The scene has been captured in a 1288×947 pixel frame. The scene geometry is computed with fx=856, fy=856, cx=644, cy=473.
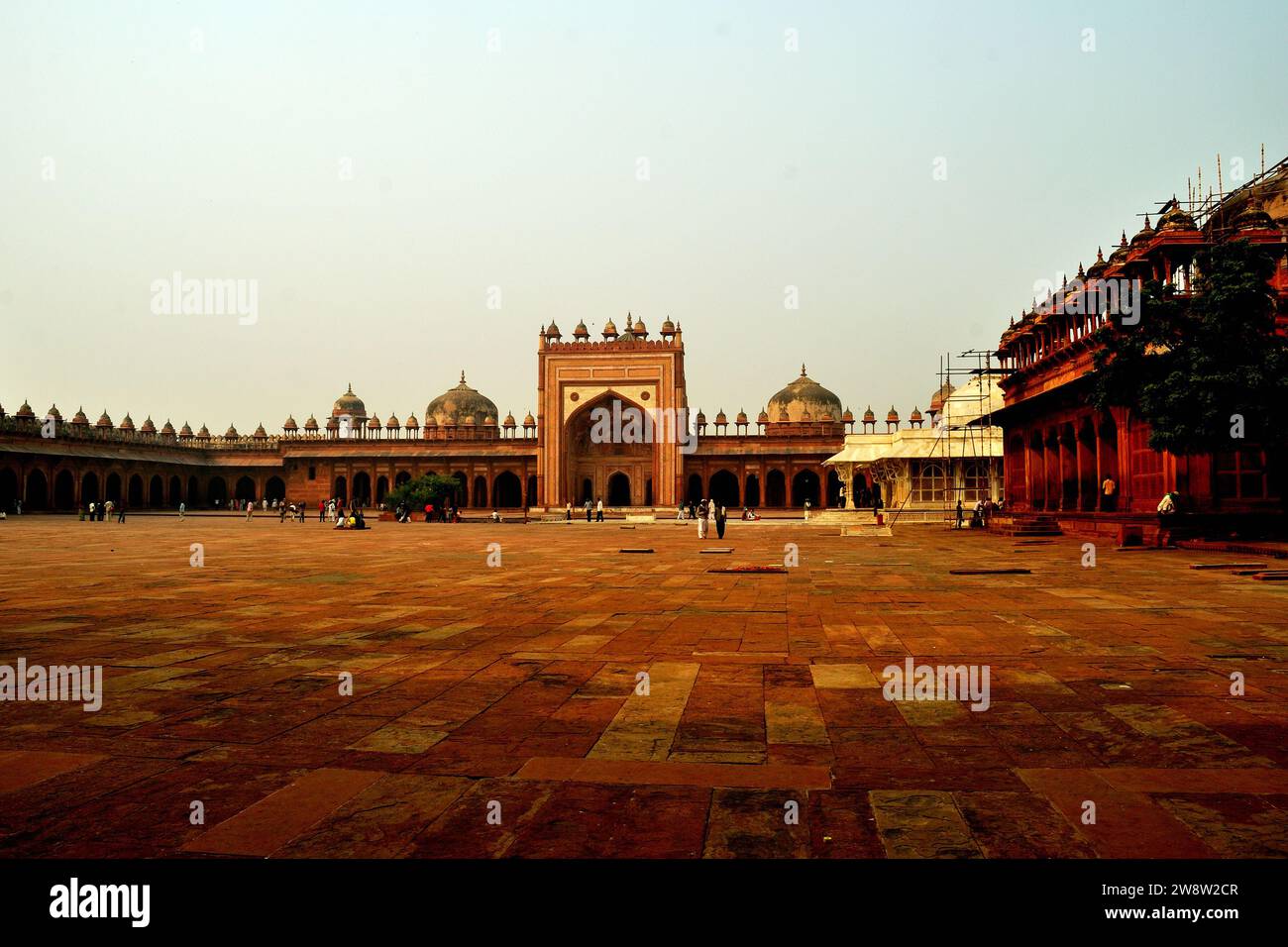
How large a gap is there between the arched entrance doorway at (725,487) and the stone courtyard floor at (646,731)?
155 ft

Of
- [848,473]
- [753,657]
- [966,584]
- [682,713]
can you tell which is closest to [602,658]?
[753,657]

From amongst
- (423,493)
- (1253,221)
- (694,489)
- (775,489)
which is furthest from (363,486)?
(1253,221)

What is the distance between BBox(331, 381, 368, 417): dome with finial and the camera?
6931 centimetres

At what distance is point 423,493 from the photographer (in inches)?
1626

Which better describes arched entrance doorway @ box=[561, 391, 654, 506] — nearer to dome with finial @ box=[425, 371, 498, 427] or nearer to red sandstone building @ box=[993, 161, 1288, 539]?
dome with finial @ box=[425, 371, 498, 427]

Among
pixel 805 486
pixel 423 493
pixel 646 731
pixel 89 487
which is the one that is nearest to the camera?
pixel 646 731

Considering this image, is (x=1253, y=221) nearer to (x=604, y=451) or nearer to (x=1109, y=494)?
(x=1109, y=494)

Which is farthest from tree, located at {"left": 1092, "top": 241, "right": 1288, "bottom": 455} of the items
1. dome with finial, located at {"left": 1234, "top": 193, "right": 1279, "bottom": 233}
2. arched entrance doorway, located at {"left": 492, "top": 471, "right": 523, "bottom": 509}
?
arched entrance doorway, located at {"left": 492, "top": 471, "right": 523, "bottom": 509}

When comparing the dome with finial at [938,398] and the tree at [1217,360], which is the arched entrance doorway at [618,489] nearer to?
the dome with finial at [938,398]

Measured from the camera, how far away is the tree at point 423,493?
41.4 meters

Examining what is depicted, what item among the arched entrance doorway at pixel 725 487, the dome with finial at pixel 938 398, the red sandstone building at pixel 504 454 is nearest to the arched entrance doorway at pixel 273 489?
the red sandstone building at pixel 504 454

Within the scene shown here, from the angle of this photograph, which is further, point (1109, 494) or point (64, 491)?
point (64, 491)

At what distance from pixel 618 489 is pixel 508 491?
27.6 ft

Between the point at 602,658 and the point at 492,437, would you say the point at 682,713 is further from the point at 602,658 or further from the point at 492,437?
the point at 492,437
